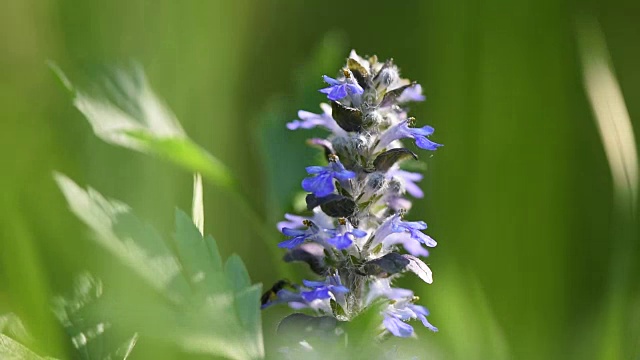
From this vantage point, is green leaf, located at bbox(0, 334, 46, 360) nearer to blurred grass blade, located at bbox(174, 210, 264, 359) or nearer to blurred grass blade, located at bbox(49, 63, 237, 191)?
blurred grass blade, located at bbox(174, 210, 264, 359)

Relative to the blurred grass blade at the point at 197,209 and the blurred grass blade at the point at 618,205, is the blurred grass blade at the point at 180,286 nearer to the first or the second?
the blurred grass blade at the point at 197,209

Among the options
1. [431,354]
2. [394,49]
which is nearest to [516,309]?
[431,354]

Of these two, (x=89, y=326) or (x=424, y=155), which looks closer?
(x=89, y=326)

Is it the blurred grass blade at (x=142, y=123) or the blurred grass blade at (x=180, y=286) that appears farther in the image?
the blurred grass blade at (x=142, y=123)

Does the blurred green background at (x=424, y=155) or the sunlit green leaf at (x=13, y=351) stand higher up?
the blurred green background at (x=424, y=155)

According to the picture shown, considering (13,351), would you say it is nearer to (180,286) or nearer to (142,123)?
(180,286)

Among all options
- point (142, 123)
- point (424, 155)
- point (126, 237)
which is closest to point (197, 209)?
point (126, 237)

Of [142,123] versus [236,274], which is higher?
[142,123]

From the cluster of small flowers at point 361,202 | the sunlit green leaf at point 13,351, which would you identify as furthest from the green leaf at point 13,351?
the cluster of small flowers at point 361,202
